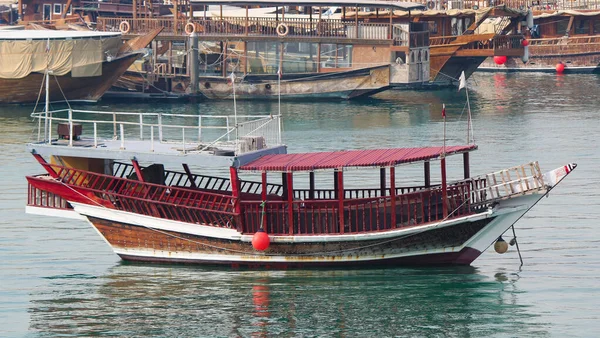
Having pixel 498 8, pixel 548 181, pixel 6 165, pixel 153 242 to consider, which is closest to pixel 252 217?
pixel 153 242

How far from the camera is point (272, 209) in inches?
858

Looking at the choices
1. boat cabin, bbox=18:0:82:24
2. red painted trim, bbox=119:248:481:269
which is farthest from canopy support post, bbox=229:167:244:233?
boat cabin, bbox=18:0:82:24

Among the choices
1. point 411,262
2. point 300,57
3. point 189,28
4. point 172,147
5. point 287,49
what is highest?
point 189,28

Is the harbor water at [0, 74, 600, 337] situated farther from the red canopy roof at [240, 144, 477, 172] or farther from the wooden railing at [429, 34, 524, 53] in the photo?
the wooden railing at [429, 34, 524, 53]

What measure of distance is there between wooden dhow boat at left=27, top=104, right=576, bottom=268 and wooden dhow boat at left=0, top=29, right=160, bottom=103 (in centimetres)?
3216

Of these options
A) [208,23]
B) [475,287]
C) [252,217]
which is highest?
[208,23]

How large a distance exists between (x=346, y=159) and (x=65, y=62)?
37.0m

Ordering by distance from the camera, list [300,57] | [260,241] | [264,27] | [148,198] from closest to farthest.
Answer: [260,241], [148,198], [300,57], [264,27]

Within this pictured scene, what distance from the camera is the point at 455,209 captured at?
69.5ft

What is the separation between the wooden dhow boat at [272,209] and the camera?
2111 cm

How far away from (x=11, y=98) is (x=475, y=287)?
40260mm

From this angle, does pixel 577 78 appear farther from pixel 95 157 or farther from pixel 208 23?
pixel 95 157

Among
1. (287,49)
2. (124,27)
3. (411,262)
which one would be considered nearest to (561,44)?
(287,49)

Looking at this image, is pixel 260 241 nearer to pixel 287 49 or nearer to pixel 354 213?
pixel 354 213
